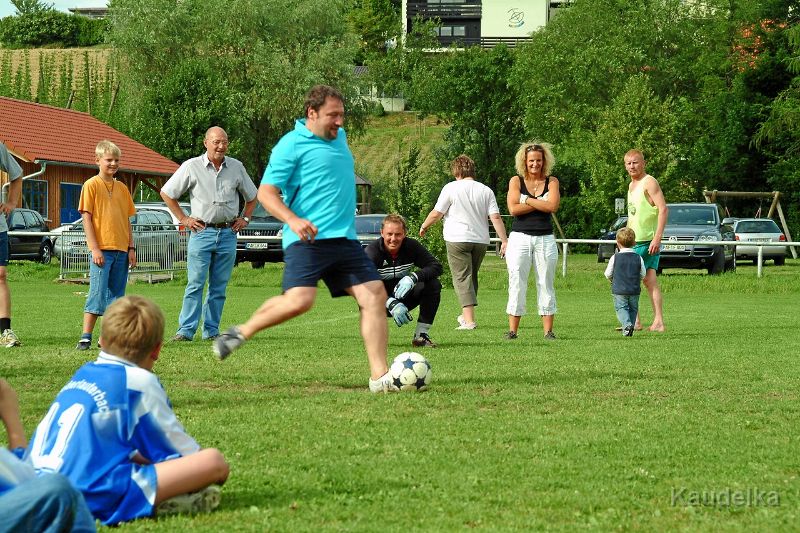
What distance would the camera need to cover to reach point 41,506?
3684 mm

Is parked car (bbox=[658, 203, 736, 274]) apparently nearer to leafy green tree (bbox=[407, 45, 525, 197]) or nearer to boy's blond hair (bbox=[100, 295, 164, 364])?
boy's blond hair (bbox=[100, 295, 164, 364])

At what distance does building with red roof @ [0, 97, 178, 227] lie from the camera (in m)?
45.7

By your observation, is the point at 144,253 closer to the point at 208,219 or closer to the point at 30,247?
the point at 30,247

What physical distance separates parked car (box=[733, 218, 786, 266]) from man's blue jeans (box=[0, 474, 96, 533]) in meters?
39.0

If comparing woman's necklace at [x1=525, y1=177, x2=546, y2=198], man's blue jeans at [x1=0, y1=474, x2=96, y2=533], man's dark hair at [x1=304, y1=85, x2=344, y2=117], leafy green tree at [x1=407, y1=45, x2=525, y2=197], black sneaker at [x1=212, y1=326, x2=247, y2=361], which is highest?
leafy green tree at [x1=407, y1=45, x2=525, y2=197]

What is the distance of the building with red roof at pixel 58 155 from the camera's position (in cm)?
4569

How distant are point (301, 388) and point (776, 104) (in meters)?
40.2

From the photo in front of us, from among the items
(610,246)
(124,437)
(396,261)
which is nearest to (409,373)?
(396,261)

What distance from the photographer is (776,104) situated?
1784 inches

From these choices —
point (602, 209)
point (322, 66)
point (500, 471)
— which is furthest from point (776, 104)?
point (500, 471)

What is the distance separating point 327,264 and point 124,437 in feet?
12.2

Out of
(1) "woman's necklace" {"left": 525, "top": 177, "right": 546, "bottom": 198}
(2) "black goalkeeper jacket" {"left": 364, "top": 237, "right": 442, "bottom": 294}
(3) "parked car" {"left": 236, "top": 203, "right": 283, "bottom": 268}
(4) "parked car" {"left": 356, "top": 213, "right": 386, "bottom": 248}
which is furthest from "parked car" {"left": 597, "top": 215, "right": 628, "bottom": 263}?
(2) "black goalkeeper jacket" {"left": 364, "top": 237, "right": 442, "bottom": 294}

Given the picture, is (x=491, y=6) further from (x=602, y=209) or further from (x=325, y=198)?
(x=325, y=198)

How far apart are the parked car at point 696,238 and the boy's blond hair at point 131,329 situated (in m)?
24.2
